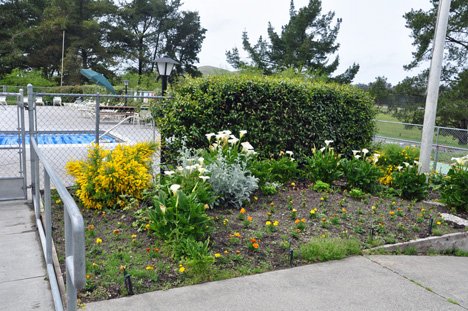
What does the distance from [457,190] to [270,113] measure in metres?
3.34

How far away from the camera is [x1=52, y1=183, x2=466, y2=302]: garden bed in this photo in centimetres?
321

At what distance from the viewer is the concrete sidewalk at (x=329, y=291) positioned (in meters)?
2.86

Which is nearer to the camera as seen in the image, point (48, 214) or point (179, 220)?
point (48, 214)

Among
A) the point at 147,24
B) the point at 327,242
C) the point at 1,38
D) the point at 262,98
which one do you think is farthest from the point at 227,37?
the point at 327,242

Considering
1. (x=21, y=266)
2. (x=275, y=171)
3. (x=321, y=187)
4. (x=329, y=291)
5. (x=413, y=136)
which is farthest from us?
(x=413, y=136)

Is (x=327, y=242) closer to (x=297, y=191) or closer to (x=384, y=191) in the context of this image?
(x=297, y=191)

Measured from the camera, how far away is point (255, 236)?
4.05m

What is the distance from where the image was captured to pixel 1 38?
3544 centimetres

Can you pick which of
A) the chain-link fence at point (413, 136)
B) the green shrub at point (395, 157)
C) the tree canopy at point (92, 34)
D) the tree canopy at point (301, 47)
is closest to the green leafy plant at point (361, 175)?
the green shrub at point (395, 157)

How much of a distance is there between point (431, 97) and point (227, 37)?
29207mm

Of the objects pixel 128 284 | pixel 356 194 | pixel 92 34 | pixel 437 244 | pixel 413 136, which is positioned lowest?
pixel 437 244

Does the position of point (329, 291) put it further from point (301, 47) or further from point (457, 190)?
point (301, 47)

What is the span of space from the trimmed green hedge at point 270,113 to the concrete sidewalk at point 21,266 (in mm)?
2458

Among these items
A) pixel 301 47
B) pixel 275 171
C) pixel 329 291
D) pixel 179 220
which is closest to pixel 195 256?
pixel 179 220
